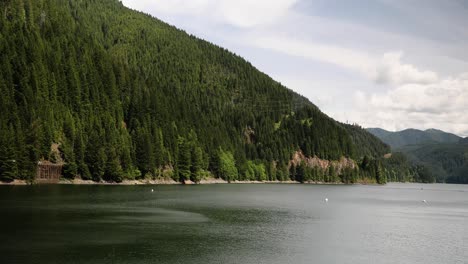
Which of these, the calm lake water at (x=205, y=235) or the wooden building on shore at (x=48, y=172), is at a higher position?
the wooden building on shore at (x=48, y=172)

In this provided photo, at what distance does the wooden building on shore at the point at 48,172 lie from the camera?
505 ft

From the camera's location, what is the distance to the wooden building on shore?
154m

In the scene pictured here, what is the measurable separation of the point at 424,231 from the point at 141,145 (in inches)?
5101

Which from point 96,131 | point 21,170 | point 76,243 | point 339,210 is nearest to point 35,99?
point 96,131

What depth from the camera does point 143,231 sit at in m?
68.9

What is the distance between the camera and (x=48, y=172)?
157000 millimetres

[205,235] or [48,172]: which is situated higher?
[48,172]

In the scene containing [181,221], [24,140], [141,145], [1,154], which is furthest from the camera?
[141,145]

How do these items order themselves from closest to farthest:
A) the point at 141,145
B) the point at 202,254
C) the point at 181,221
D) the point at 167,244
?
the point at 202,254 < the point at 167,244 < the point at 181,221 < the point at 141,145

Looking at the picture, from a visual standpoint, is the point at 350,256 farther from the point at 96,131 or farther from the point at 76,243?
the point at 96,131

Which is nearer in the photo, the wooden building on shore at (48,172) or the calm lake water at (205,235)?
the calm lake water at (205,235)

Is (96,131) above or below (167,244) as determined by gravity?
above

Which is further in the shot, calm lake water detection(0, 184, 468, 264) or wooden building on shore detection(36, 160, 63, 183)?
wooden building on shore detection(36, 160, 63, 183)

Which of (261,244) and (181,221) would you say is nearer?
(261,244)
